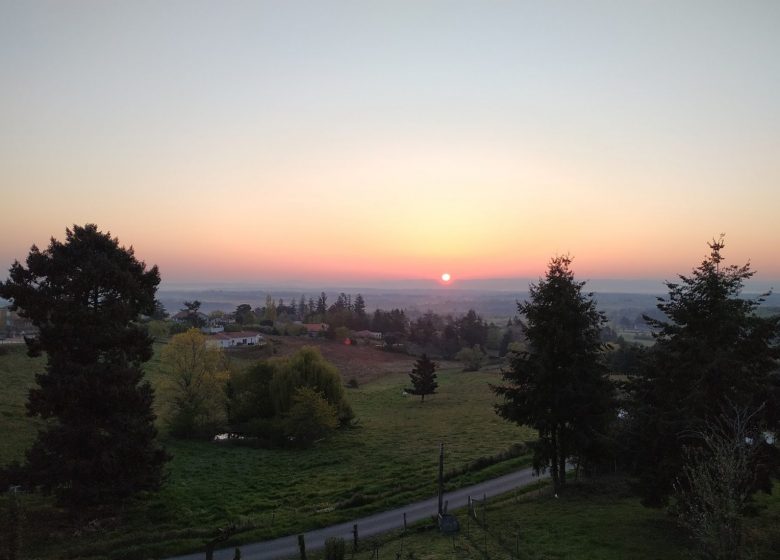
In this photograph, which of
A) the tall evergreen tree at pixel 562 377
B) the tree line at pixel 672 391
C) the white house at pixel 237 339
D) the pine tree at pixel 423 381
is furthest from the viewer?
the white house at pixel 237 339

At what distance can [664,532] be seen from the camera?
69.3 ft

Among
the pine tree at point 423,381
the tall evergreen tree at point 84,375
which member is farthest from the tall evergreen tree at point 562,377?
the pine tree at point 423,381

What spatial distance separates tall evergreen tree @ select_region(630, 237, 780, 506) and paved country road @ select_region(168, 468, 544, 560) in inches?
429

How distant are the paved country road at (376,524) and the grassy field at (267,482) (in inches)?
29.8

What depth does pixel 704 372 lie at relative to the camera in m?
19.2

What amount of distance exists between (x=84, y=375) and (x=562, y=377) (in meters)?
23.8

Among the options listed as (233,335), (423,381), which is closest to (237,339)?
(233,335)

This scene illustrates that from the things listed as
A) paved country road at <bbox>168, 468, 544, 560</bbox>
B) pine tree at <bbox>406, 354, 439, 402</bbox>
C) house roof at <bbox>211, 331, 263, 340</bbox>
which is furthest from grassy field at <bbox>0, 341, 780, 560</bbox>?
house roof at <bbox>211, 331, 263, 340</bbox>

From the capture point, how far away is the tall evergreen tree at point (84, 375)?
2258 cm

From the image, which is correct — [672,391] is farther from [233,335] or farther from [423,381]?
[233,335]

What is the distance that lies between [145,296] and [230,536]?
41.6 feet

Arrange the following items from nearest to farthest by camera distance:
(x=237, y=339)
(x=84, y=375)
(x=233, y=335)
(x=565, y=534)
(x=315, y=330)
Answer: (x=565, y=534)
(x=84, y=375)
(x=237, y=339)
(x=233, y=335)
(x=315, y=330)

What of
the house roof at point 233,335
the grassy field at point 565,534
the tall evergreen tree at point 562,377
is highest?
the tall evergreen tree at point 562,377

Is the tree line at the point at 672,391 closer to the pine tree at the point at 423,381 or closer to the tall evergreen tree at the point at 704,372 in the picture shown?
the tall evergreen tree at the point at 704,372
